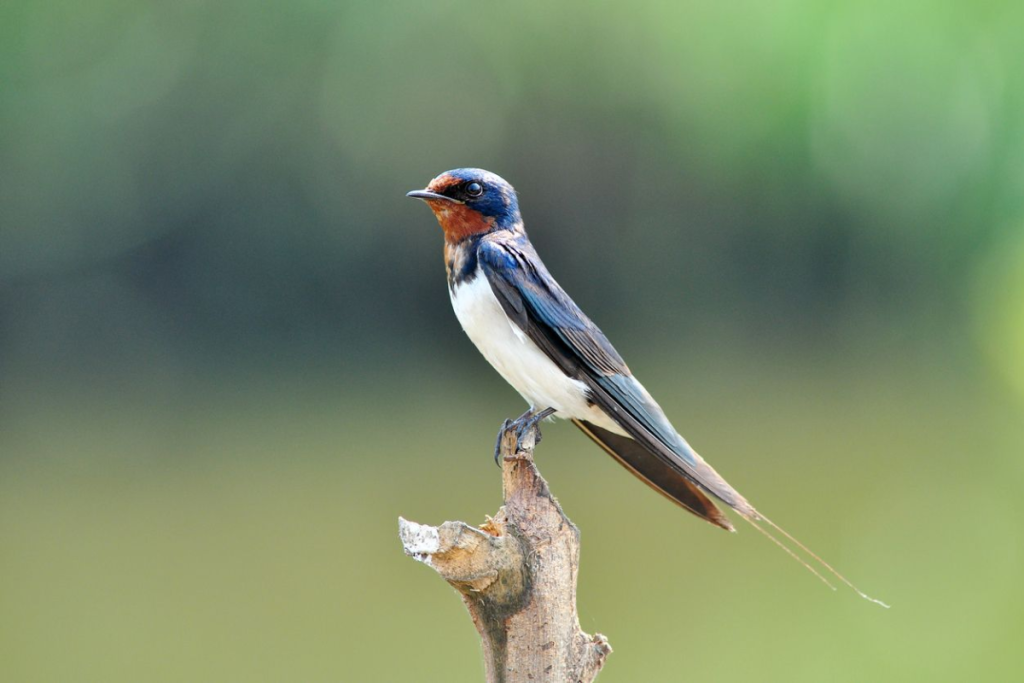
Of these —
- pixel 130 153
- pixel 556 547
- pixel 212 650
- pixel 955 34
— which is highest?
pixel 955 34

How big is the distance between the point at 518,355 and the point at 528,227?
7955 mm

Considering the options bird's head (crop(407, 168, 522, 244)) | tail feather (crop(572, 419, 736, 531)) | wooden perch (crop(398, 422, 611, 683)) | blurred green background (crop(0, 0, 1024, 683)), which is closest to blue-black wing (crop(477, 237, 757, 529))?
tail feather (crop(572, 419, 736, 531))

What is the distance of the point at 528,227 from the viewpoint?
1099 cm

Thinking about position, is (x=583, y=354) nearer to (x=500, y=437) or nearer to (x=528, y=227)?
(x=500, y=437)

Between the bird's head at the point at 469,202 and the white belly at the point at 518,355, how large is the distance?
0.19 meters

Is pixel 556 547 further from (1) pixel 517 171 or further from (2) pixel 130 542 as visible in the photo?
(1) pixel 517 171

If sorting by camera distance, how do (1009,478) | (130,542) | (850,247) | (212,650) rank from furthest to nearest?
(850,247) → (1009,478) → (130,542) → (212,650)

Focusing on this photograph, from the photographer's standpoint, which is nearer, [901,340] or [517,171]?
[517,171]

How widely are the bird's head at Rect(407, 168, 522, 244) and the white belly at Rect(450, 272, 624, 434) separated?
19cm

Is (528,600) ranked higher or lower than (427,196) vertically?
lower

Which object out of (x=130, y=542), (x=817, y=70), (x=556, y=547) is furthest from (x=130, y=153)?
(x=556, y=547)

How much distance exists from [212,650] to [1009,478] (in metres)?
5.62

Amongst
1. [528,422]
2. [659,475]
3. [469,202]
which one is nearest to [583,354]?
[528,422]

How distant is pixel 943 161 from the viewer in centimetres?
1185
